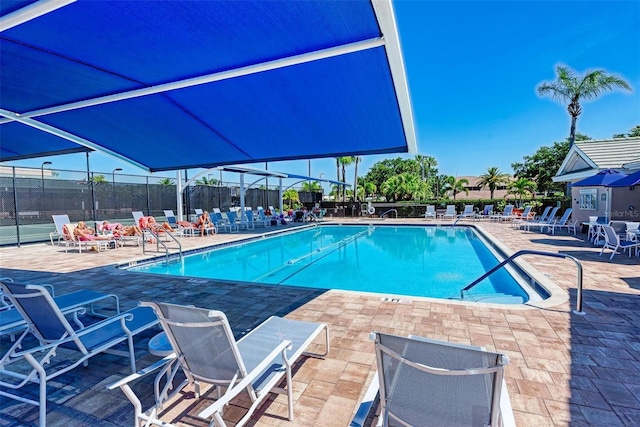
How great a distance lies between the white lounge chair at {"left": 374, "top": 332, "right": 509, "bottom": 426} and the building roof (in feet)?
43.6

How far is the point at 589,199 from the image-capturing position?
13555 mm

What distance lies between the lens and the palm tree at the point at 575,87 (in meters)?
19.9

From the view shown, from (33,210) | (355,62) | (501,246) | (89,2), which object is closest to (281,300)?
(355,62)

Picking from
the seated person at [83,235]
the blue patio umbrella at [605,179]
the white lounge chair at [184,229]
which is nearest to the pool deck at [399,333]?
the seated person at [83,235]

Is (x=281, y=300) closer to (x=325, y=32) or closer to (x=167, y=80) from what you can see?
(x=167, y=80)

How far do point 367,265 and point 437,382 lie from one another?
793 cm

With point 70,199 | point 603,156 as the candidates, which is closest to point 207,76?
point 70,199

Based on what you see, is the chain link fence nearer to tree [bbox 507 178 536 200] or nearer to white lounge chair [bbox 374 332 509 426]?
white lounge chair [bbox 374 332 509 426]

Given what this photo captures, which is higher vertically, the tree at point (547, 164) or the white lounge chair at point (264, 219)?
the tree at point (547, 164)

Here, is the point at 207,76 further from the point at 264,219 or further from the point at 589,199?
the point at 589,199

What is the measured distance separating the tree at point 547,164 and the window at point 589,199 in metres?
23.1

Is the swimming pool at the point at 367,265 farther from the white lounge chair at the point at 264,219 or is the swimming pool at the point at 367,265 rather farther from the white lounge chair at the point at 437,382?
the white lounge chair at the point at 437,382

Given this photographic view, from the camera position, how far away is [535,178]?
129 ft

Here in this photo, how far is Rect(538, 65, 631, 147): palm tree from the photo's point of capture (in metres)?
19.9
